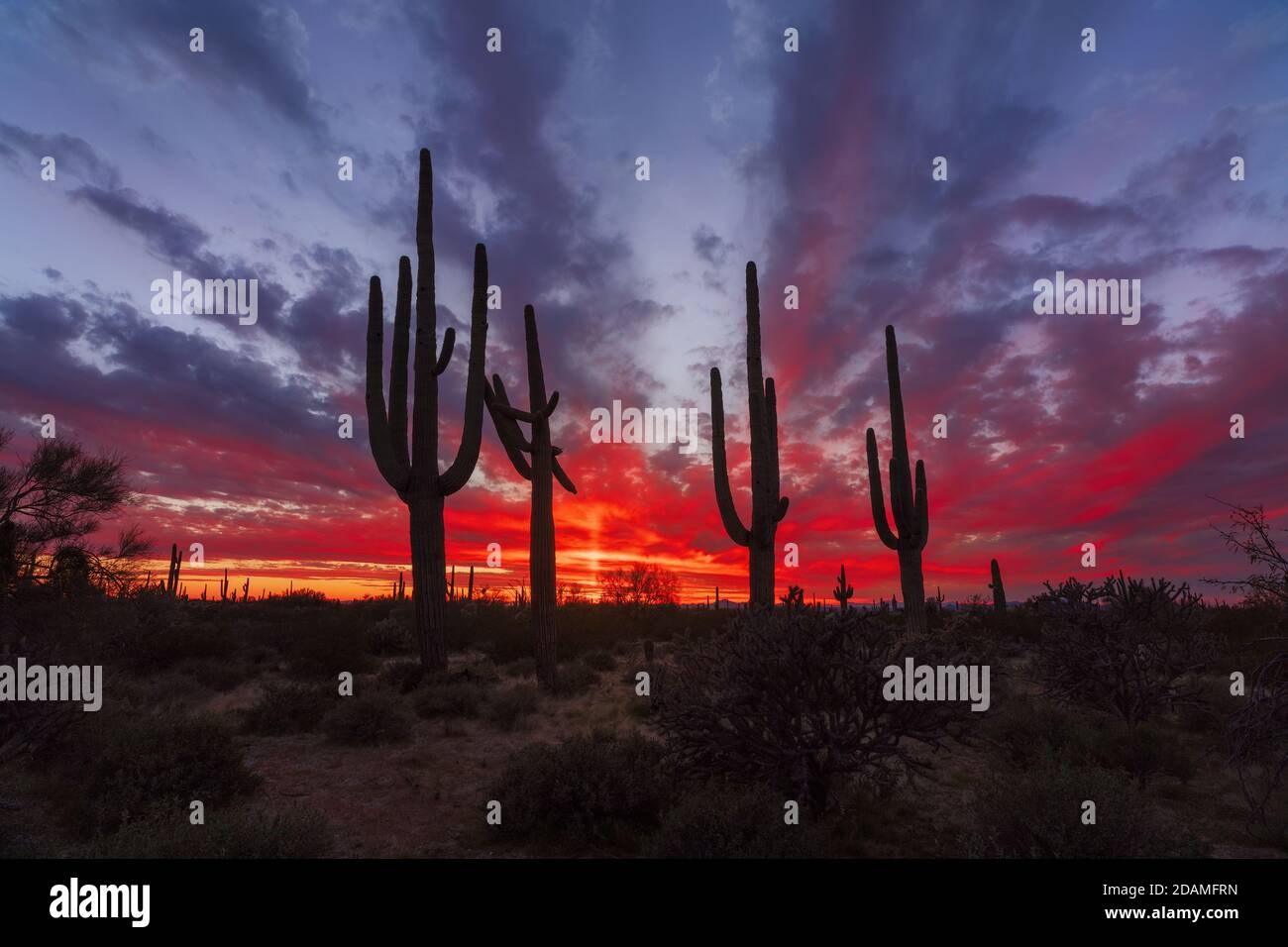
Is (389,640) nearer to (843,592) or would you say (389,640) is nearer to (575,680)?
(575,680)

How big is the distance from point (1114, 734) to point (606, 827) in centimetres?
790

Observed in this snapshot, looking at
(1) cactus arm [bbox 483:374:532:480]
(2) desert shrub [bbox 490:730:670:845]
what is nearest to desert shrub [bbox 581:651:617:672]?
(1) cactus arm [bbox 483:374:532:480]

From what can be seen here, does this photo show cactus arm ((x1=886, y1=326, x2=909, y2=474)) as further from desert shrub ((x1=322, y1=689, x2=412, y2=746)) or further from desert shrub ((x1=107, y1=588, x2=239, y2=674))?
desert shrub ((x1=107, y1=588, x2=239, y2=674))

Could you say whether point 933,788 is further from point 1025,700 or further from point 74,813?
point 74,813

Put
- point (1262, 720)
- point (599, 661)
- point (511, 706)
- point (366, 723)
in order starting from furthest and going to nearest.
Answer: point (599, 661), point (511, 706), point (366, 723), point (1262, 720)

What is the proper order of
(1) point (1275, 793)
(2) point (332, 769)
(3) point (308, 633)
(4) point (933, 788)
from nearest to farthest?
(1) point (1275, 793)
(4) point (933, 788)
(2) point (332, 769)
(3) point (308, 633)

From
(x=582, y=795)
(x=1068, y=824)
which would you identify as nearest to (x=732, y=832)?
(x=582, y=795)

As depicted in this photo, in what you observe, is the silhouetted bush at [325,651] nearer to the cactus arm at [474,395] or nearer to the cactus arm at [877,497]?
the cactus arm at [474,395]

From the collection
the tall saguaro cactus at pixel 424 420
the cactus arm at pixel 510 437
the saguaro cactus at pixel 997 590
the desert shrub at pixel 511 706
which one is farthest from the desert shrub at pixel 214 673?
the saguaro cactus at pixel 997 590

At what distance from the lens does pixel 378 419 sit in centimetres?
1389

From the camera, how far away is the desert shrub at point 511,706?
11.7 m

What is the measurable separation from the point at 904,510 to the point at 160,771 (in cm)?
1681
